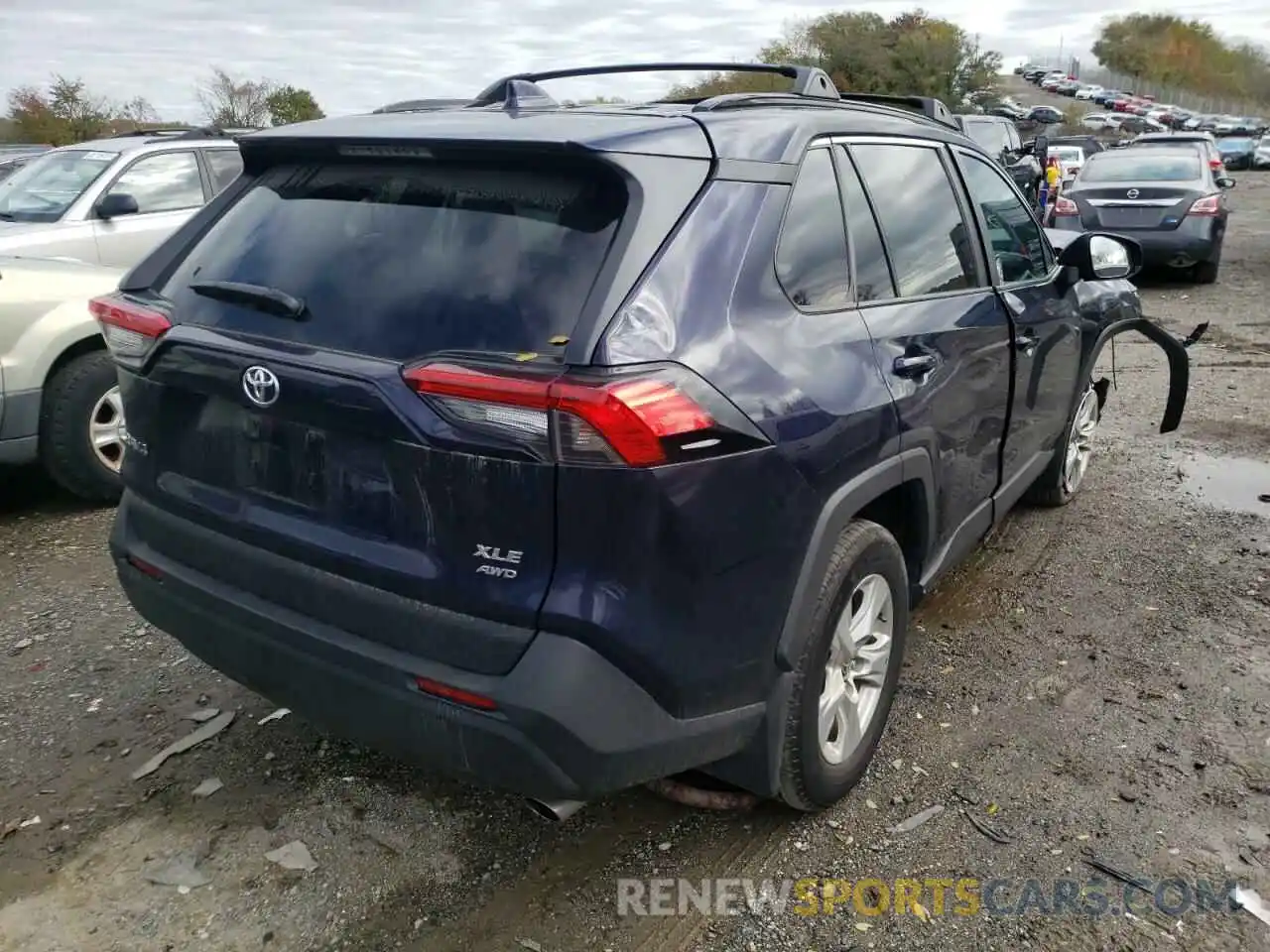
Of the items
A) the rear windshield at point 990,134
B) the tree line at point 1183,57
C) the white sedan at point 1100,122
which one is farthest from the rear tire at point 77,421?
the tree line at point 1183,57

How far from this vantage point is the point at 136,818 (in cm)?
285

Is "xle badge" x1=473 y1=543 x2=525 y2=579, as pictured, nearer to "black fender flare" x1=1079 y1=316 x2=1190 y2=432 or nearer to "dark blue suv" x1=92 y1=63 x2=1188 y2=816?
"dark blue suv" x1=92 y1=63 x2=1188 y2=816

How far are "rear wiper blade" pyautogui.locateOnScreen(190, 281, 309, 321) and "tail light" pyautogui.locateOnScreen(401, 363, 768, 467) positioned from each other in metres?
0.46

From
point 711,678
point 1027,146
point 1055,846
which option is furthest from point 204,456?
point 1027,146

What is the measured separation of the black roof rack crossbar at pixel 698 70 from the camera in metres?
3.15

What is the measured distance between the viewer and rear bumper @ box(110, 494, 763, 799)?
204cm

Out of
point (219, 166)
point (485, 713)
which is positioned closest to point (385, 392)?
point (485, 713)

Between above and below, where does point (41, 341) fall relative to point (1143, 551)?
above

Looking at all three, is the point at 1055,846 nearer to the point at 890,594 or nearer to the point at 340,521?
the point at 890,594

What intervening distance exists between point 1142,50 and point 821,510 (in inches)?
4889

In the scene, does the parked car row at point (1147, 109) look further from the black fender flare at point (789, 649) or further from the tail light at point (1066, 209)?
the black fender flare at point (789, 649)

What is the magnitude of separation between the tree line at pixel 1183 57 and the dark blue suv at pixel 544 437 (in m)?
112

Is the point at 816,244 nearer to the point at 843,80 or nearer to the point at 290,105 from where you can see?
the point at 290,105

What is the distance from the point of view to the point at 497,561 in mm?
2064
